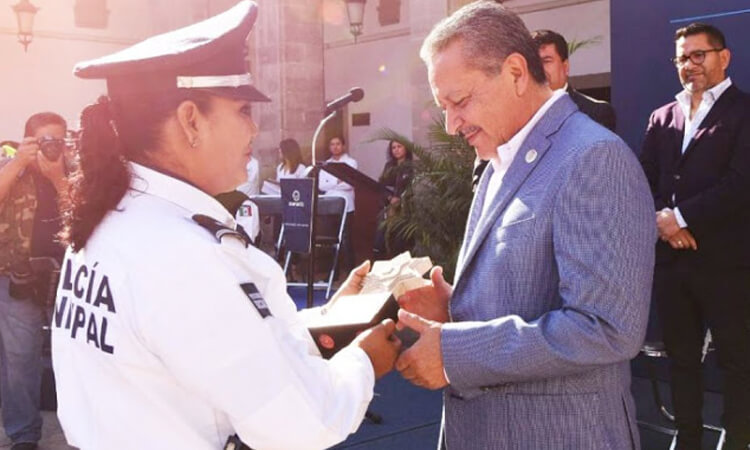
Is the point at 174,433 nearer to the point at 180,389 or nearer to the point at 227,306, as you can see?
the point at 180,389

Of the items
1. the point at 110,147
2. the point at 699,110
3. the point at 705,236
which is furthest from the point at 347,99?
the point at 110,147

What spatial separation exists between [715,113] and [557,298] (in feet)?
10.0

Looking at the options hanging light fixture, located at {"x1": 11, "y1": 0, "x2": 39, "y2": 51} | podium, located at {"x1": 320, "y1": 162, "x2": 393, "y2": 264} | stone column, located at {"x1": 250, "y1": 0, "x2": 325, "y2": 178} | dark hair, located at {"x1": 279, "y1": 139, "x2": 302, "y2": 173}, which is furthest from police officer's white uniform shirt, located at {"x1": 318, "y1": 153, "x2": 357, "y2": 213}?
hanging light fixture, located at {"x1": 11, "y1": 0, "x2": 39, "y2": 51}

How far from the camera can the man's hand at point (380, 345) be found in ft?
6.05

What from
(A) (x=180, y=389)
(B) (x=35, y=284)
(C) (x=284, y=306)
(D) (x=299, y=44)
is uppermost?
(D) (x=299, y=44)

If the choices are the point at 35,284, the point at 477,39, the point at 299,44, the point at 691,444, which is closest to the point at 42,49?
the point at 299,44

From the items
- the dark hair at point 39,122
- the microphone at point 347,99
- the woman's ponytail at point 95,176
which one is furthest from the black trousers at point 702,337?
the dark hair at point 39,122

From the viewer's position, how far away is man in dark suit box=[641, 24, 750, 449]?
14.3 feet

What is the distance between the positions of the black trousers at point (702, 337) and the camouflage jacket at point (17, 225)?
3631 mm

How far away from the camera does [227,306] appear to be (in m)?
1.43

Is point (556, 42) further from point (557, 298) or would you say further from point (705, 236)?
point (557, 298)

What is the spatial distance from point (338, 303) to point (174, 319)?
899 millimetres

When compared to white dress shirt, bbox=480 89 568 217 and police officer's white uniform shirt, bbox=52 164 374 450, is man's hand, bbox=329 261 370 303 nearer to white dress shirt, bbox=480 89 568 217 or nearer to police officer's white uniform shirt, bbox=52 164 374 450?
white dress shirt, bbox=480 89 568 217

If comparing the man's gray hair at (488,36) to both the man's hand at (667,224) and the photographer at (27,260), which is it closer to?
the man's hand at (667,224)
